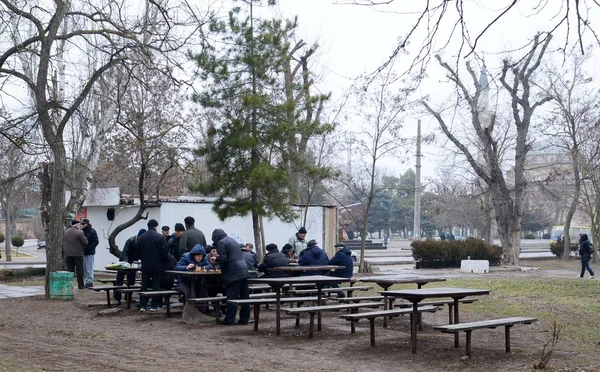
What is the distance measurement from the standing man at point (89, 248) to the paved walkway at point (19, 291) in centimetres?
122

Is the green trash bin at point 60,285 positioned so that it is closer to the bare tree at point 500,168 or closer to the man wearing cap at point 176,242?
the man wearing cap at point 176,242

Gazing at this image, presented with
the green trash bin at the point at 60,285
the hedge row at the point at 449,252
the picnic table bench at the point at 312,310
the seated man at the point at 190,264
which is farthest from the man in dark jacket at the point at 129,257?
the hedge row at the point at 449,252

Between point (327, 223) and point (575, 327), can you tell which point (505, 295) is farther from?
point (327, 223)

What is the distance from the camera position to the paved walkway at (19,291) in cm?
1898

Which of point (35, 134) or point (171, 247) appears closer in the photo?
point (171, 247)

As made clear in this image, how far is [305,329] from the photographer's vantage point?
509 inches

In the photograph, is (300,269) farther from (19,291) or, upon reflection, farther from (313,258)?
(19,291)

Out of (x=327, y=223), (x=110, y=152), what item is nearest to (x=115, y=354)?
(x=327, y=223)

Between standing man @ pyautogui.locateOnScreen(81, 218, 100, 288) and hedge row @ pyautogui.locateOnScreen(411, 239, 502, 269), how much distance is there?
1674cm

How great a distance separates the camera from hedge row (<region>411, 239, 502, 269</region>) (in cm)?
3349

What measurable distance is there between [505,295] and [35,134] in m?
12.0

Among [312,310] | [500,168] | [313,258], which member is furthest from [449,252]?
[312,310]

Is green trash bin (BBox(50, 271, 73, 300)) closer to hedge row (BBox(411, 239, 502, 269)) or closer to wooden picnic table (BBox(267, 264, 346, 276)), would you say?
wooden picnic table (BBox(267, 264, 346, 276))

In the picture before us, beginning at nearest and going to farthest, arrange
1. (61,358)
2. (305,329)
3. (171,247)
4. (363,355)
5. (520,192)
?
(61,358), (363,355), (305,329), (171,247), (520,192)
